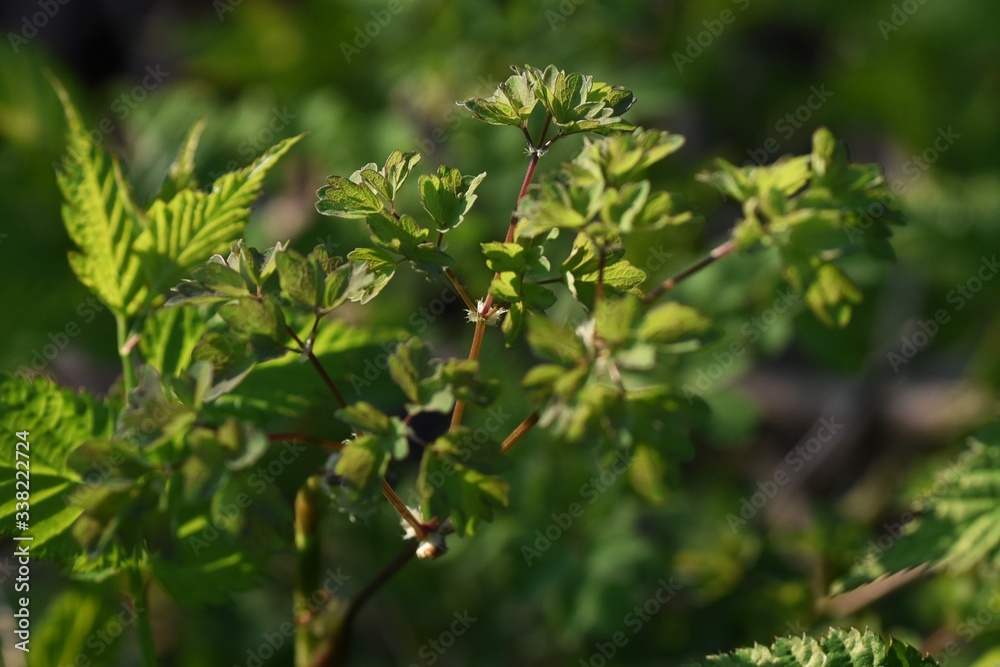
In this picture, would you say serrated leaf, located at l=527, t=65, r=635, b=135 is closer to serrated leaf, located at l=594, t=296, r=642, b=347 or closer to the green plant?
the green plant

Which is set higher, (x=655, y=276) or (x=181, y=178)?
(x=181, y=178)

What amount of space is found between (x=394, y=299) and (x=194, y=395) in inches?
70.4

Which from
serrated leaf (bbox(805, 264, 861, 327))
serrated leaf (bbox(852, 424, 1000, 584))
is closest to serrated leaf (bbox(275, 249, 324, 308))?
serrated leaf (bbox(805, 264, 861, 327))

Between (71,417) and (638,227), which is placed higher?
(638,227)

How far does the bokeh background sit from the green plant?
0.82 ft

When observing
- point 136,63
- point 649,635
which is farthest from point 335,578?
point 136,63

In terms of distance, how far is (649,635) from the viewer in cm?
233

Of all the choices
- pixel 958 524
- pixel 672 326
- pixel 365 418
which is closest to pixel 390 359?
pixel 365 418

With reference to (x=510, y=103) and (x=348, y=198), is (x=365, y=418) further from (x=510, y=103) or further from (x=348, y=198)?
(x=510, y=103)

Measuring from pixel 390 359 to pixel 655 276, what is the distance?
1.57 metres

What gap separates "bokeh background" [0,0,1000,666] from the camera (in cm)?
222

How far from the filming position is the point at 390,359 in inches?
41.1

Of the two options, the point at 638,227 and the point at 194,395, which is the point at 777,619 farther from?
the point at 194,395

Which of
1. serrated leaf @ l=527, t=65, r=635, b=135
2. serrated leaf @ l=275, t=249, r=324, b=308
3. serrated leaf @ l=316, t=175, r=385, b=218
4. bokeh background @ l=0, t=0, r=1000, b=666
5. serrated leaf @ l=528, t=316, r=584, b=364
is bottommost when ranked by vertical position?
bokeh background @ l=0, t=0, r=1000, b=666
